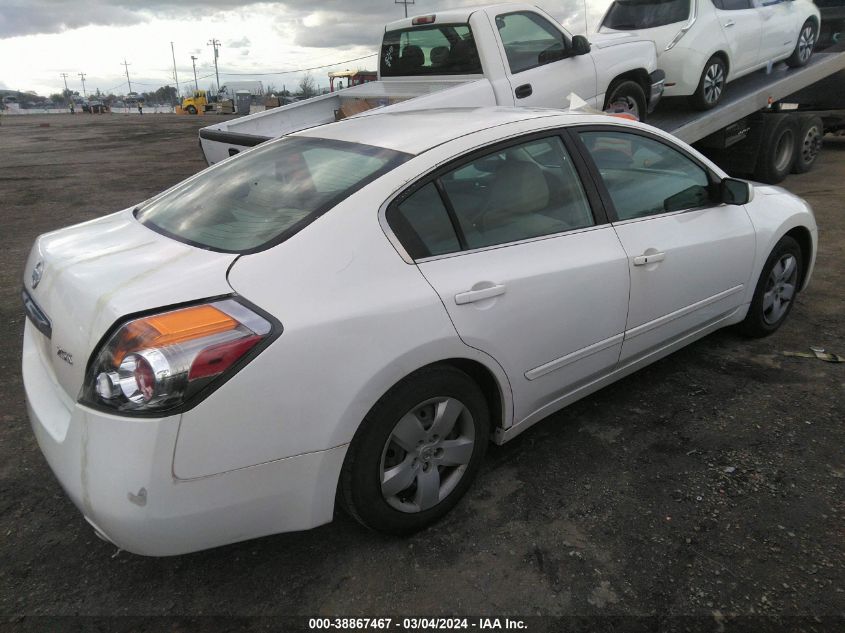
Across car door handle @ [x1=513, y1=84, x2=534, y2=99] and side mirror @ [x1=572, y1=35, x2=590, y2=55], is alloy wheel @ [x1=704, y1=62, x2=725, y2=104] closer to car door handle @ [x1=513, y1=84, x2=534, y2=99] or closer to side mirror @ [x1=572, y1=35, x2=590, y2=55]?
side mirror @ [x1=572, y1=35, x2=590, y2=55]

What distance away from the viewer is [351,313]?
2.02m

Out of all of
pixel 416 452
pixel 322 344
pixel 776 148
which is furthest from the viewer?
pixel 776 148

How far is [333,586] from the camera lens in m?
2.23

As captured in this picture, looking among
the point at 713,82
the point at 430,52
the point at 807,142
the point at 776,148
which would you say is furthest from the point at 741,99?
the point at 430,52

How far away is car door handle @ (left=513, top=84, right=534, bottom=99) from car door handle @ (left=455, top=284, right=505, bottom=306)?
12.3ft

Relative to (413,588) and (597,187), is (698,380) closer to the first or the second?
(597,187)

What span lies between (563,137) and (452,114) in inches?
21.1

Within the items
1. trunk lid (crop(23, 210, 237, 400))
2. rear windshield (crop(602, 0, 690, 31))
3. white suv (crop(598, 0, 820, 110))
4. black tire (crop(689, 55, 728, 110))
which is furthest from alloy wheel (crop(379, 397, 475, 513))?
rear windshield (crop(602, 0, 690, 31))

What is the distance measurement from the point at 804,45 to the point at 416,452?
8948 mm

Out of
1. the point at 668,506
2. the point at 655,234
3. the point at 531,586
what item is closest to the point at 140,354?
the point at 531,586

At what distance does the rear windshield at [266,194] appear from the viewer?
225 centimetres

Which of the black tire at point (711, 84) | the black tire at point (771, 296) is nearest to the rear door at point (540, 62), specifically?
the black tire at point (711, 84)

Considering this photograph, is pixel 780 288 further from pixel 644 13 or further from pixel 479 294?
pixel 644 13

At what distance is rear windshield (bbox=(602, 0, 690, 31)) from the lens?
696 centimetres
